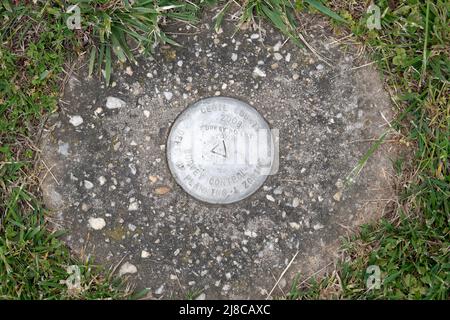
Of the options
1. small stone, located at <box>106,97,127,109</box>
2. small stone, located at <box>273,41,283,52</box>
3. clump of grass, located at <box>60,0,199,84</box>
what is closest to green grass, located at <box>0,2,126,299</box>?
clump of grass, located at <box>60,0,199,84</box>

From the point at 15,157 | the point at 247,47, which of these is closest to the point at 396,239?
the point at 247,47

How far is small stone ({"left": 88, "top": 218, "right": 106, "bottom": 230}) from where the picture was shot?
2.34 m

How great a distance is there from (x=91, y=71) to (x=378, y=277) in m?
1.62

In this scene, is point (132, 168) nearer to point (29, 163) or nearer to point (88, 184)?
point (88, 184)

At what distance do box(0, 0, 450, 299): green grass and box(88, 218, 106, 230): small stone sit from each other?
164mm

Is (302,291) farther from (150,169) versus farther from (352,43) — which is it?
(352,43)

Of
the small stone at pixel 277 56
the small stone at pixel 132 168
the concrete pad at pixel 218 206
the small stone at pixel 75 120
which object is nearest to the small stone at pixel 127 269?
the concrete pad at pixel 218 206

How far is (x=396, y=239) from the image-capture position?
7.47ft

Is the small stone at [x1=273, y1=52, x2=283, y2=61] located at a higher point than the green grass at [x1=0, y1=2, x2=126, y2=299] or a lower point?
higher

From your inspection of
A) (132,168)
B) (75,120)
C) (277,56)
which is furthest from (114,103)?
(277,56)

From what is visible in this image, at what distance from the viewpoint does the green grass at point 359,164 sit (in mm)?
2262

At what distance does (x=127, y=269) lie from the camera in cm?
232

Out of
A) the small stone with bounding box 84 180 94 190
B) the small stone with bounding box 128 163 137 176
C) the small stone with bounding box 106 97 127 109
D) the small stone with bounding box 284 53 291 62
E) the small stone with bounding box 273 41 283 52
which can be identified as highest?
the small stone with bounding box 273 41 283 52

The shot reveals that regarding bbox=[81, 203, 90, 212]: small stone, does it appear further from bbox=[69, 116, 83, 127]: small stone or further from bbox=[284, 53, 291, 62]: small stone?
bbox=[284, 53, 291, 62]: small stone
